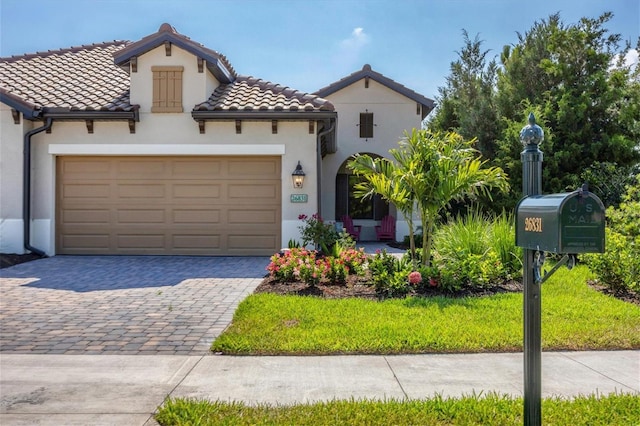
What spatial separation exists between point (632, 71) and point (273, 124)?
13767mm

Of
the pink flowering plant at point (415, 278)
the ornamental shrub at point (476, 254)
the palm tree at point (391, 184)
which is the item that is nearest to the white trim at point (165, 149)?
the palm tree at point (391, 184)

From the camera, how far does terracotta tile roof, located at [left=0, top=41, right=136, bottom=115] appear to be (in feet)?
37.4

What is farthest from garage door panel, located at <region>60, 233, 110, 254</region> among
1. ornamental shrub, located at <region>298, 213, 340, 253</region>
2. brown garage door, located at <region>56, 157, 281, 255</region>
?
ornamental shrub, located at <region>298, 213, 340, 253</region>

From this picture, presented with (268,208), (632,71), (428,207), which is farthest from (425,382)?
(632,71)

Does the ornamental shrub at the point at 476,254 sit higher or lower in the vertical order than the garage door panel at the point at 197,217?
lower

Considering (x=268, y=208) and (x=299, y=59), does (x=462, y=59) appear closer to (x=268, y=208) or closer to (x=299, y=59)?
(x=299, y=59)

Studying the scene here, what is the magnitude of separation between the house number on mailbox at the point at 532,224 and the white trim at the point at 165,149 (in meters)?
9.21

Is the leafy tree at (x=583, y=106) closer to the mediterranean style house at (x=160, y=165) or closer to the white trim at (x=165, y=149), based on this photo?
the mediterranean style house at (x=160, y=165)

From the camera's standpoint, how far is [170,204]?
11633 mm

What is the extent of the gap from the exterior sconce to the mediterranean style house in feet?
0.09

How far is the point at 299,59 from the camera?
12391 mm

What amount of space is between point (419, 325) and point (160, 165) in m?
8.56

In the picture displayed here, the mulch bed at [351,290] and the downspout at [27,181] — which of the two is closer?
the mulch bed at [351,290]

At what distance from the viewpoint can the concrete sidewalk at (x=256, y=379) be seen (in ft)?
11.1
